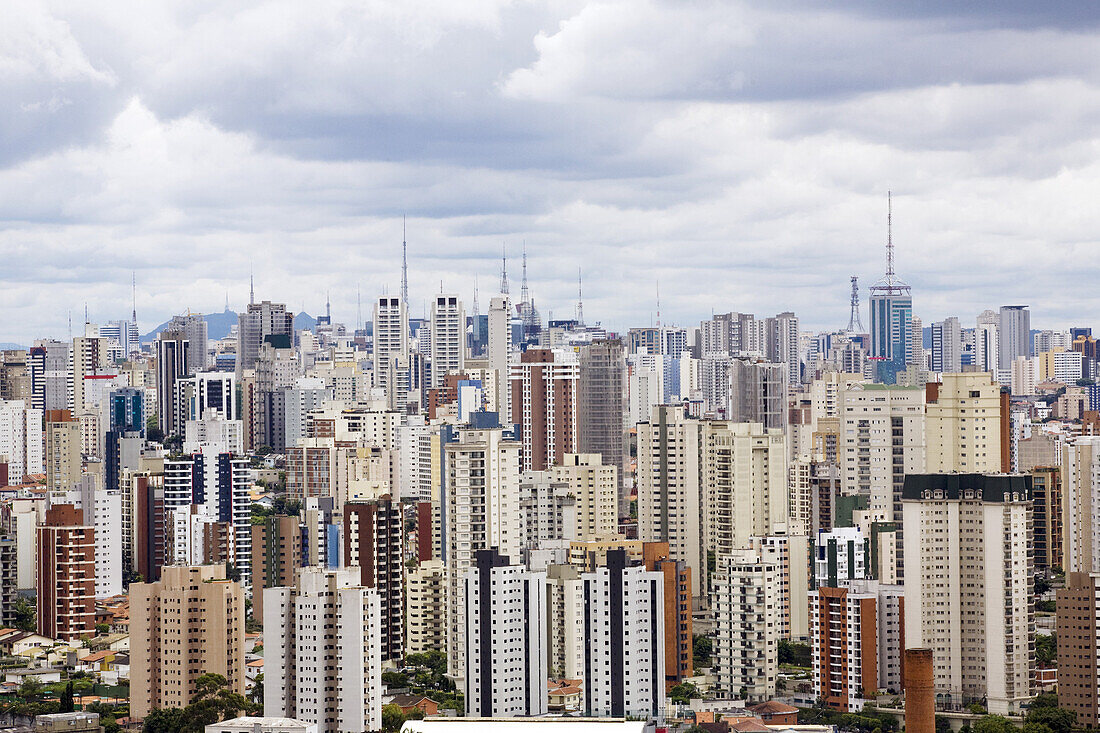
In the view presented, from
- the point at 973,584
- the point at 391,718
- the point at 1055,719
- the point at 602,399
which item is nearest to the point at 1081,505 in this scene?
the point at 973,584

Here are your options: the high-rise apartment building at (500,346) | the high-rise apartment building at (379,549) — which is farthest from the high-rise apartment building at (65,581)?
the high-rise apartment building at (500,346)

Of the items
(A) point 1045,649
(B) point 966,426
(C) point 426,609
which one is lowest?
(A) point 1045,649

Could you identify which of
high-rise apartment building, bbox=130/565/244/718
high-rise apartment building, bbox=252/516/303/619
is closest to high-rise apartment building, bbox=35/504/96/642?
high-rise apartment building, bbox=252/516/303/619

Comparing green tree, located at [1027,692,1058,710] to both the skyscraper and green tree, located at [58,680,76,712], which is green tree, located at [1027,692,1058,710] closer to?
green tree, located at [58,680,76,712]

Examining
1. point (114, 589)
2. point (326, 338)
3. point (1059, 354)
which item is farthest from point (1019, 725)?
point (326, 338)

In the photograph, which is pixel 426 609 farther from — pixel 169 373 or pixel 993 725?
pixel 169 373

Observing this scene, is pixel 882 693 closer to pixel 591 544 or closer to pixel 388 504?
pixel 591 544
